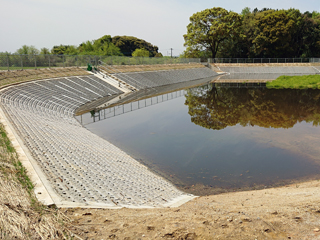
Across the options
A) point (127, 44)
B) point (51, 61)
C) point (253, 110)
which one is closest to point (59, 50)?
point (127, 44)

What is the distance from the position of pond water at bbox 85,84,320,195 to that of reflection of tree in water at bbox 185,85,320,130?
0.08 metres

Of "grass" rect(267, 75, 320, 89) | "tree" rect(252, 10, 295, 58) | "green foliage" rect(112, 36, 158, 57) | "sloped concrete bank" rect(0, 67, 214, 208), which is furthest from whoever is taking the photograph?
"green foliage" rect(112, 36, 158, 57)

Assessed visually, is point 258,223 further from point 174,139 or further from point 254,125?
point 254,125

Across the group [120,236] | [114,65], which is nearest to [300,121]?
[120,236]

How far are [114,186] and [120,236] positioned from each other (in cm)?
379

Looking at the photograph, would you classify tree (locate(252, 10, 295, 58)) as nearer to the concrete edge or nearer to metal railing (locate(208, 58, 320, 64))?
metal railing (locate(208, 58, 320, 64))

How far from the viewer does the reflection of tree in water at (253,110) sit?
71.9 feet

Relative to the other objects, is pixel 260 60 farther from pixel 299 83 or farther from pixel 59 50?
pixel 59 50

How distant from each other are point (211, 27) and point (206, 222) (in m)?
75.4

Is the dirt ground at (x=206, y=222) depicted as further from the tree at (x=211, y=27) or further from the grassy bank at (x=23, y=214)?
the tree at (x=211, y=27)

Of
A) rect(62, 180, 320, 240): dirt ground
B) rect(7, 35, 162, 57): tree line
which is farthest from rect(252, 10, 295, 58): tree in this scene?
rect(62, 180, 320, 240): dirt ground

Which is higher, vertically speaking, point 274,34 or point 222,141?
point 274,34

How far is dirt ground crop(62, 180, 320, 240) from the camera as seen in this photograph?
5.63 metres

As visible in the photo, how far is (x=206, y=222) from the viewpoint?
6039 millimetres
